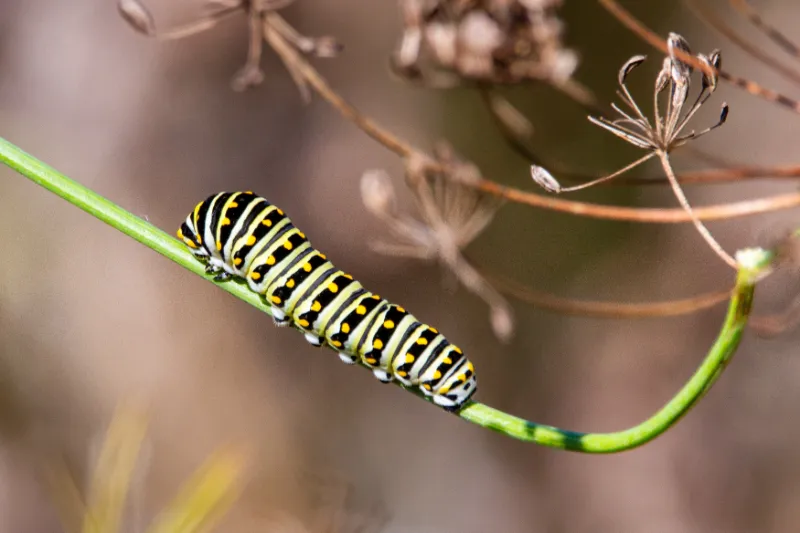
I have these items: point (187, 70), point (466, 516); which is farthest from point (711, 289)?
point (187, 70)

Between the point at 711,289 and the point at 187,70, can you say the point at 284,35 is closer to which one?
the point at 187,70

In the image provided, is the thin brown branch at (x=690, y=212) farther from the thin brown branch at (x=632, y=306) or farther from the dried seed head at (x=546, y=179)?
the thin brown branch at (x=632, y=306)

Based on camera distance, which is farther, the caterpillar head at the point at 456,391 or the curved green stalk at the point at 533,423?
the caterpillar head at the point at 456,391

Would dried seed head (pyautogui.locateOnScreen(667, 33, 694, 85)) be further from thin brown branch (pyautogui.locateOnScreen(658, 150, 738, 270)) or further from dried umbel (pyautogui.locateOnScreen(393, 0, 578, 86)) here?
dried umbel (pyautogui.locateOnScreen(393, 0, 578, 86))

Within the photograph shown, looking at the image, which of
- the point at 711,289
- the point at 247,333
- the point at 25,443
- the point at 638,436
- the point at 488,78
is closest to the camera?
the point at 638,436

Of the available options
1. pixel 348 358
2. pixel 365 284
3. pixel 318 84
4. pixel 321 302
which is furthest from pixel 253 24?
pixel 365 284

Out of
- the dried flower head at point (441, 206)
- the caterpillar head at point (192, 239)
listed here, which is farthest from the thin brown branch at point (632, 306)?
the caterpillar head at point (192, 239)
